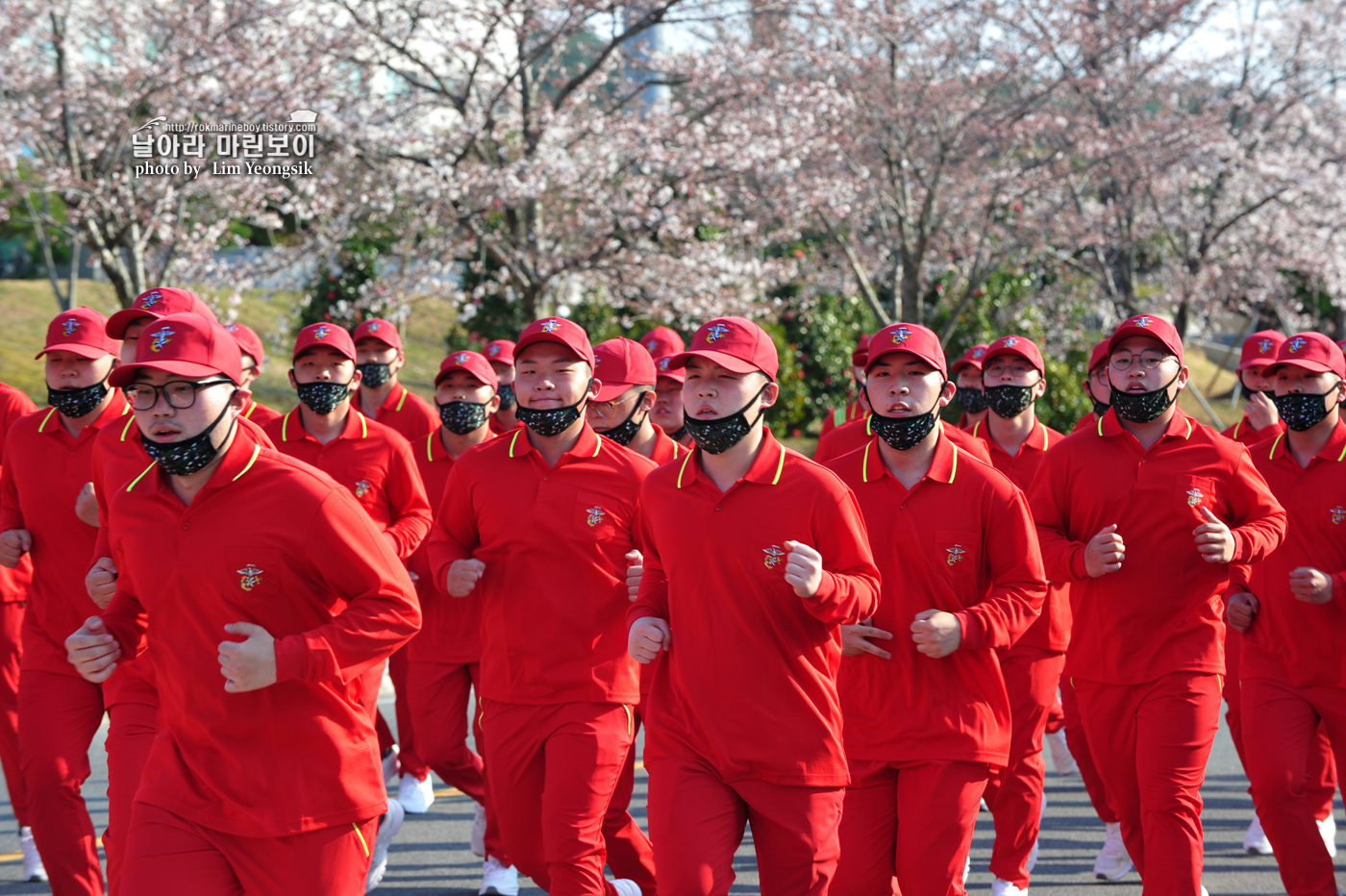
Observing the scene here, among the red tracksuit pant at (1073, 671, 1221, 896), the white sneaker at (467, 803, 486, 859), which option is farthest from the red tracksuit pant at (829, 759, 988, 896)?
the white sneaker at (467, 803, 486, 859)

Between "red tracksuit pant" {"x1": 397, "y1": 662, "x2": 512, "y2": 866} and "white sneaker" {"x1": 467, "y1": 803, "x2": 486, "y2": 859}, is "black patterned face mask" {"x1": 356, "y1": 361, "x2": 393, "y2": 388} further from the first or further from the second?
"white sneaker" {"x1": 467, "y1": 803, "x2": 486, "y2": 859}

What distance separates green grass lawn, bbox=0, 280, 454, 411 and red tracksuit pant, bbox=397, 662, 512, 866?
15.3m

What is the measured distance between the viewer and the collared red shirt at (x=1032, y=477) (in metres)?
6.85

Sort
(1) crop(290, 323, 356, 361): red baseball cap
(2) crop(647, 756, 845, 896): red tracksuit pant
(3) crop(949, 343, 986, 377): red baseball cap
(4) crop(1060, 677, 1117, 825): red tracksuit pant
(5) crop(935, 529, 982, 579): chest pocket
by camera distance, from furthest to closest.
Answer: (3) crop(949, 343, 986, 377): red baseball cap → (1) crop(290, 323, 356, 361): red baseball cap → (4) crop(1060, 677, 1117, 825): red tracksuit pant → (5) crop(935, 529, 982, 579): chest pocket → (2) crop(647, 756, 845, 896): red tracksuit pant

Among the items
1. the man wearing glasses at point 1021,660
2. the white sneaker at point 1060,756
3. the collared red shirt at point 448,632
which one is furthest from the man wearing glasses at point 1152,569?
the white sneaker at point 1060,756

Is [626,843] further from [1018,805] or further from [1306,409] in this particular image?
[1306,409]

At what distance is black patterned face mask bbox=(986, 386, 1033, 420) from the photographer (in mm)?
7926

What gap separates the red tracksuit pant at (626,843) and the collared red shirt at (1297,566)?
2.82 m

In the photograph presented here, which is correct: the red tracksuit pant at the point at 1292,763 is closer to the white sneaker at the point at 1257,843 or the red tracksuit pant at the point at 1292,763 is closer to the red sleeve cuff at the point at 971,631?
the white sneaker at the point at 1257,843

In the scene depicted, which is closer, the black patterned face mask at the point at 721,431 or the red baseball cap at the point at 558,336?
the black patterned face mask at the point at 721,431

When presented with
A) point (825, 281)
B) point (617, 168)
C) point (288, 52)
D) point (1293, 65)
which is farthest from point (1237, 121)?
point (288, 52)

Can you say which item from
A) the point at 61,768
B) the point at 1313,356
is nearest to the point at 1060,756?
the point at 1313,356

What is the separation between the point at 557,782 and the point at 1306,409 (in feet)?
12.4

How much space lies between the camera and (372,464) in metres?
7.40
